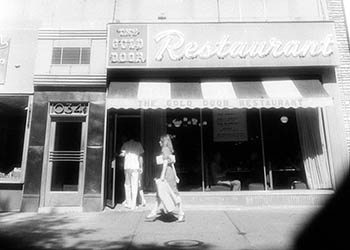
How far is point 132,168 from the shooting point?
9242mm

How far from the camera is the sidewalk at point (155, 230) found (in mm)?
5590

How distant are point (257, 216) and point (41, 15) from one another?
353 inches

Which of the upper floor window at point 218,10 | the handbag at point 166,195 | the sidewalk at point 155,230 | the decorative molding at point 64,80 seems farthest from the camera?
the upper floor window at point 218,10

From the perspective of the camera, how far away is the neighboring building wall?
968cm

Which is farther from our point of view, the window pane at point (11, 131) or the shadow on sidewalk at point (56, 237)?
the window pane at point (11, 131)

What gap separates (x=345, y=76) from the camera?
9867 millimetres

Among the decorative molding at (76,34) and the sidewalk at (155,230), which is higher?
the decorative molding at (76,34)

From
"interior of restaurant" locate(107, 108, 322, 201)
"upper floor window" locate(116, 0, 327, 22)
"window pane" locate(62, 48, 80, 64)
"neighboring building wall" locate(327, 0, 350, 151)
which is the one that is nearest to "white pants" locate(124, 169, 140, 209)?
"interior of restaurant" locate(107, 108, 322, 201)

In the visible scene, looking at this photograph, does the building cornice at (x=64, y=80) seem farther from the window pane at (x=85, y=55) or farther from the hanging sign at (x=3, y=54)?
the hanging sign at (x=3, y=54)

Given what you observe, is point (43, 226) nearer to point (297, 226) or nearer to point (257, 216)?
point (257, 216)

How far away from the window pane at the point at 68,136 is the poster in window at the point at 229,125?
421 centimetres

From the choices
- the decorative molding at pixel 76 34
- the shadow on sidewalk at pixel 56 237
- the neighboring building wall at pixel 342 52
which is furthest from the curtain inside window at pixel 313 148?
the decorative molding at pixel 76 34

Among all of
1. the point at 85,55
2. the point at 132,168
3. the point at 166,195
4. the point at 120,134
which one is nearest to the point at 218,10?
the point at 85,55

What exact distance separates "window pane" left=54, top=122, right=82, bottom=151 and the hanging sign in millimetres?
2236
